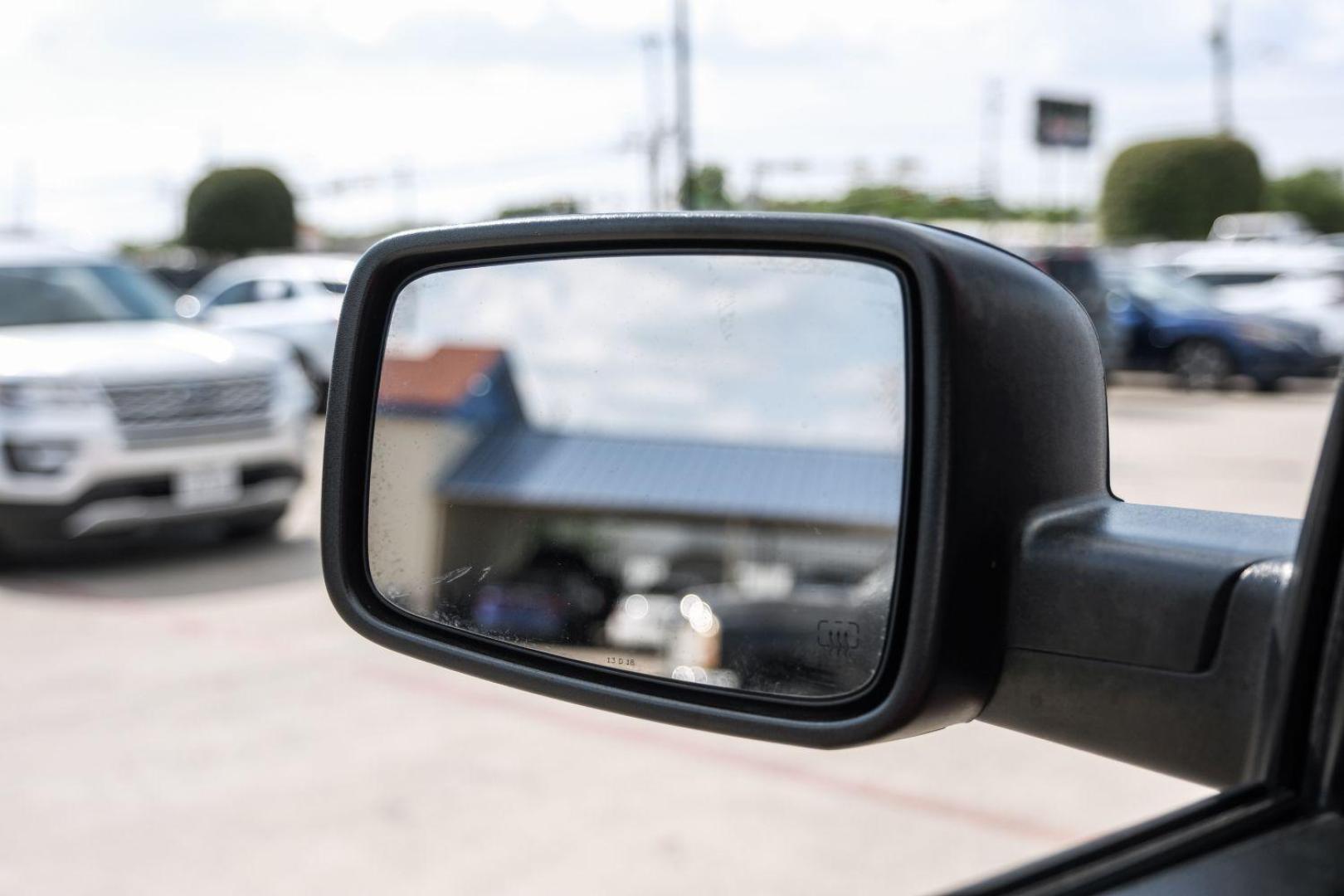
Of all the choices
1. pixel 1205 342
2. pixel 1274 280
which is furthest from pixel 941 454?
pixel 1274 280

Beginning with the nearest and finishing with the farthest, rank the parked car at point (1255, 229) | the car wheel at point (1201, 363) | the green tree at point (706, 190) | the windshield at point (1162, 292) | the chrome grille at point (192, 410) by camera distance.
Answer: the green tree at point (706, 190) → the chrome grille at point (192, 410) → the car wheel at point (1201, 363) → the windshield at point (1162, 292) → the parked car at point (1255, 229)

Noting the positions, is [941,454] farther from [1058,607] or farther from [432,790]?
[432,790]

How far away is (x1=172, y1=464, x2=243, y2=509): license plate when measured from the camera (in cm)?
720

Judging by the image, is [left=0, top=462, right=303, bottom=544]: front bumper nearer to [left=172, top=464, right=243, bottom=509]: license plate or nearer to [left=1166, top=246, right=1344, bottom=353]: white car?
[left=172, top=464, right=243, bottom=509]: license plate

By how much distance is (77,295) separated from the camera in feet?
25.4

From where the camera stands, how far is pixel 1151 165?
2083cm

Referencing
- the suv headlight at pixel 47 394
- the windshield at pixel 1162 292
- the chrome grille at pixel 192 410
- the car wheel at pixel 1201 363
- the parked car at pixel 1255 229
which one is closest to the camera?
the suv headlight at pixel 47 394

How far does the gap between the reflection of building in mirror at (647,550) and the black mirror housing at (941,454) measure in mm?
37

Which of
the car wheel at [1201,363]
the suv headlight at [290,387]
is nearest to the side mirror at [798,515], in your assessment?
the suv headlight at [290,387]

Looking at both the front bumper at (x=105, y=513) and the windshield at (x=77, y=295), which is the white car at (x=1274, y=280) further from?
the front bumper at (x=105, y=513)

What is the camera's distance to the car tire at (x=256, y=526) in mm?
7742

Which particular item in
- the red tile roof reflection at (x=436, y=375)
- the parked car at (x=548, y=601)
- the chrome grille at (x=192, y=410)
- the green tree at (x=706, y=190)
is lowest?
the chrome grille at (x=192, y=410)

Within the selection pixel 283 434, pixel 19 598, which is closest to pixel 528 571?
pixel 19 598

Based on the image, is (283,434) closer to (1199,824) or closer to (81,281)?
(81,281)
